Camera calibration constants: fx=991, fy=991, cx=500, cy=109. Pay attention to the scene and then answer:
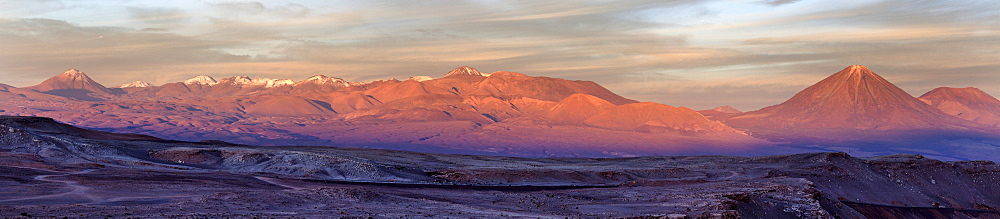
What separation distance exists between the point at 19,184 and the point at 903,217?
66076mm

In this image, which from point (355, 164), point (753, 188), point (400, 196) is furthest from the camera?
point (355, 164)

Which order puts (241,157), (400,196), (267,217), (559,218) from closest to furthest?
(267,217) < (559,218) < (400,196) < (241,157)

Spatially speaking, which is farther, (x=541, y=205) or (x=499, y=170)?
(x=499, y=170)

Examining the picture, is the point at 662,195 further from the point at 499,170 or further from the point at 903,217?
the point at 499,170

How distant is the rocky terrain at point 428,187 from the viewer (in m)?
57.9

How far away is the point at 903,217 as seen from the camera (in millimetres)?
79125

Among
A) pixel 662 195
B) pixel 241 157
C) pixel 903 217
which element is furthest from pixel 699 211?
pixel 241 157

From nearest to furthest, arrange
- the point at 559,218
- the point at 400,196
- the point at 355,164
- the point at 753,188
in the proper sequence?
the point at 559,218
the point at 400,196
the point at 753,188
the point at 355,164

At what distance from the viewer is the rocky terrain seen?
57.9 m

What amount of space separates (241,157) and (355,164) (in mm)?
Result: 15524

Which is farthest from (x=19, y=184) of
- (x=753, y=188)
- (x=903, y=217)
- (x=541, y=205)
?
(x=903, y=217)

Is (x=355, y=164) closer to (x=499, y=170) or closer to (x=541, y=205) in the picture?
(x=499, y=170)

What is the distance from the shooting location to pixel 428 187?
8319 centimetres

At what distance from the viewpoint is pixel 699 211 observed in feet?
185
